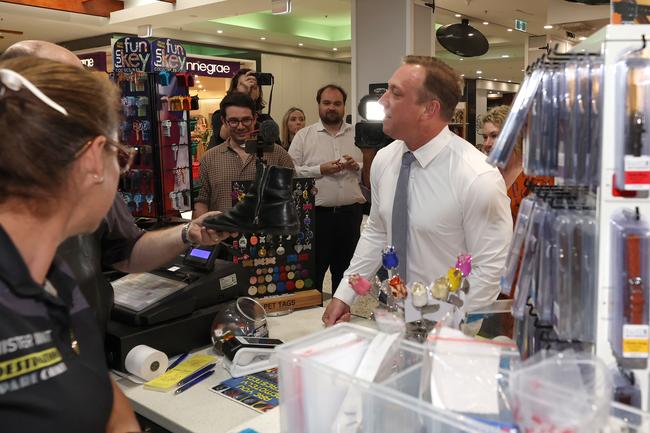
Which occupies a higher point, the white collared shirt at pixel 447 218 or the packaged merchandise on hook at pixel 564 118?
the packaged merchandise on hook at pixel 564 118

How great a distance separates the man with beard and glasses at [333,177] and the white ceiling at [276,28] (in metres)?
3.27

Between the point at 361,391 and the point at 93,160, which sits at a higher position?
→ the point at 93,160

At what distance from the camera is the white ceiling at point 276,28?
7.54m

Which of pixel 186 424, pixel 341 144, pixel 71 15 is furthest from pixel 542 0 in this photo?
pixel 186 424

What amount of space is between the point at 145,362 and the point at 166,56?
13.8 feet

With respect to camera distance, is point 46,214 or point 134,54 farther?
point 134,54

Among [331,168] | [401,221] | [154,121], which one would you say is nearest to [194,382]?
[401,221]

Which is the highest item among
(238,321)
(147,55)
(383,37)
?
(383,37)

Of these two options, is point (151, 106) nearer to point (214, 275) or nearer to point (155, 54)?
point (155, 54)

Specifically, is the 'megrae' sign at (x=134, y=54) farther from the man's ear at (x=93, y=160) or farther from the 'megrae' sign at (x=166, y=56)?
the man's ear at (x=93, y=160)

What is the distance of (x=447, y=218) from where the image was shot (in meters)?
2.30

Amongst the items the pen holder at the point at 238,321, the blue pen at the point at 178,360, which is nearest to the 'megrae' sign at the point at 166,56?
the pen holder at the point at 238,321

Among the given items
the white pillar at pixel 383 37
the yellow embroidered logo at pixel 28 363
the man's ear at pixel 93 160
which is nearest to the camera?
the yellow embroidered logo at pixel 28 363

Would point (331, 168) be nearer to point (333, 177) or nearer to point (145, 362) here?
point (333, 177)
